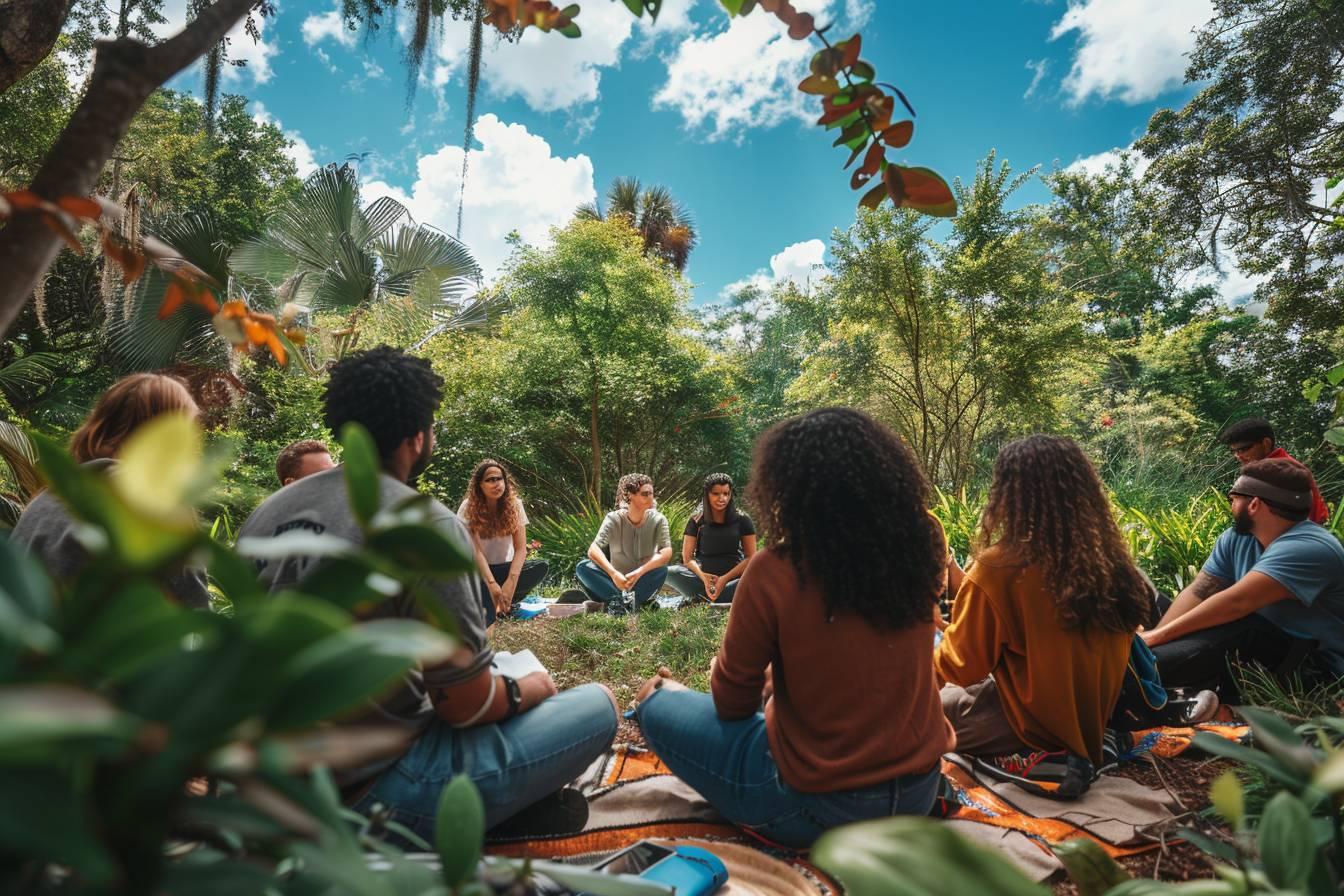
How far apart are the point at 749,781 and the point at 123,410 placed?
2001 mm

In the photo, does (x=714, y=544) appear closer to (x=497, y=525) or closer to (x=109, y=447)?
(x=497, y=525)

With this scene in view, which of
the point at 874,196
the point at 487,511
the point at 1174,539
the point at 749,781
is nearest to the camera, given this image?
the point at 874,196

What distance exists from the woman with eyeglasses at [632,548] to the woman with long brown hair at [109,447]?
11.7 ft

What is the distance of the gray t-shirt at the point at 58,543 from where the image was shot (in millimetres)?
1535

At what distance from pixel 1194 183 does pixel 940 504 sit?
791cm

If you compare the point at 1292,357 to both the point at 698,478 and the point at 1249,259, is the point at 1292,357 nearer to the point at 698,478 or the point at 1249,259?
the point at 1249,259

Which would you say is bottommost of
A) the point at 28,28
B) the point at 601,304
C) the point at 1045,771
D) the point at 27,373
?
the point at 1045,771

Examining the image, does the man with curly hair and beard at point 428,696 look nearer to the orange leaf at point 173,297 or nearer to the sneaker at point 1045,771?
the orange leaf at point 173,297

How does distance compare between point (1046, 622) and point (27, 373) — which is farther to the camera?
point (27, 373)

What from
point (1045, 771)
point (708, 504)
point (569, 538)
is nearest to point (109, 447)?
point (1045, 771)

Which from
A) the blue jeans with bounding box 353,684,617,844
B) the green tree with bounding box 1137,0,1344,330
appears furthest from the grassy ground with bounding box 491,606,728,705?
the green tree with bounding box 1137,0,1344,330

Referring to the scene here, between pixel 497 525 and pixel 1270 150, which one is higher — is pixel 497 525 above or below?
below

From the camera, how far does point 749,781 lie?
173 centimetres

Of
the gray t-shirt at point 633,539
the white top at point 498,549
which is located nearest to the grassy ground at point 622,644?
the white top at point 498,549
